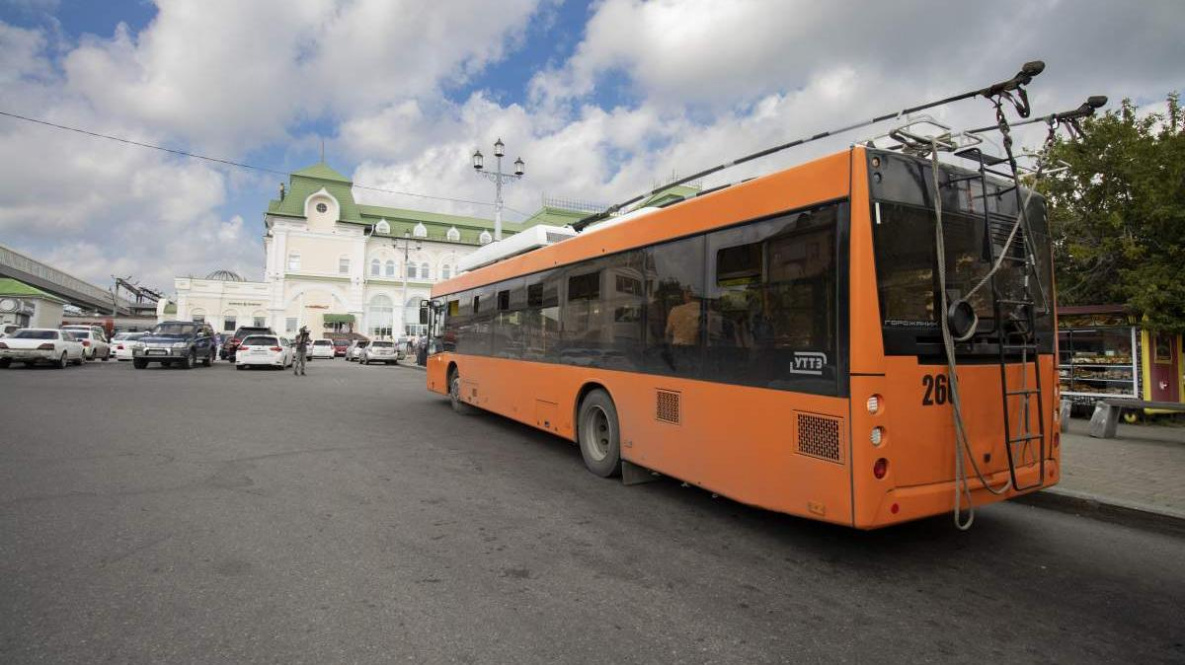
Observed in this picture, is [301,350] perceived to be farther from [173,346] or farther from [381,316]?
[381,316]

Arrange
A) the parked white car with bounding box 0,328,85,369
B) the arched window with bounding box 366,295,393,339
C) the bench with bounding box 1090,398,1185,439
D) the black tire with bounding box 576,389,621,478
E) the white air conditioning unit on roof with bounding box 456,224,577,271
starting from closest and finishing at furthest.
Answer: the black tire with bounding box 576,389,621,478, the white air conditioning unit on roof with bounding box 456,224,577,271, the bench with bounding box 1090,398,1185,439, the parked white car with bounding box 0,328,85,369, the arched window with bounding box 366,295,393,339

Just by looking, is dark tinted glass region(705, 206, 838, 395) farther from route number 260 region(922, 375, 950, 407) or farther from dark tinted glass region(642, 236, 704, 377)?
route number 260 region(922, 375, 950, 407)

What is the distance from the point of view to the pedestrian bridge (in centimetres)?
5022

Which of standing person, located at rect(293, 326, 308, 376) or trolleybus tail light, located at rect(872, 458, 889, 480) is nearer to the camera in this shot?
trolleybus tail light, located at rect(872, 458, 889, 480)

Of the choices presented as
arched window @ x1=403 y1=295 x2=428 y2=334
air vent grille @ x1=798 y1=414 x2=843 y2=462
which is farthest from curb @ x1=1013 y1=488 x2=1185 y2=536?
arched window @ x1=403 y1=295 x2=428 y2=334

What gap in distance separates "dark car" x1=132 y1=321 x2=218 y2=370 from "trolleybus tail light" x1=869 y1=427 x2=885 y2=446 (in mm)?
25008

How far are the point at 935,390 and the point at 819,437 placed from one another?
886mm

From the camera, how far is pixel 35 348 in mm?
20266

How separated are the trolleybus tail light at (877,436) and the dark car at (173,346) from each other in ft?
82.0

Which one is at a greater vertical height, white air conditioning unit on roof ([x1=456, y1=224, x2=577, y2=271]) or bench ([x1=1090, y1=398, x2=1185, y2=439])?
white air conditioning unit on roof ([x1=456, y1=224, x2=577, y2=271])

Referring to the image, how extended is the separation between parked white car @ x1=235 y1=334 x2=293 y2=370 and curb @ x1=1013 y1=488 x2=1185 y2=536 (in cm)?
2564

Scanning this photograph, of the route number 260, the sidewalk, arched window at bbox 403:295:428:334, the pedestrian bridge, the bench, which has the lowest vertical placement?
the sidewalk

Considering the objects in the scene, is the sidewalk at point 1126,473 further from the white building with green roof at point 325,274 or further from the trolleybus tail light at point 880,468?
the white building with green roof at point 325,274

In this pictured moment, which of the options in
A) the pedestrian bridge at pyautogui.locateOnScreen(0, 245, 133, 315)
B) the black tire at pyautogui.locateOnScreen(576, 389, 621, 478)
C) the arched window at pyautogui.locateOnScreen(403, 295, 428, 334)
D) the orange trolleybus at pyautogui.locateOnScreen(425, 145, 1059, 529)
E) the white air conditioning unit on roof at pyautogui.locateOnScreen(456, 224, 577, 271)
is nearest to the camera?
the orange trolleybus at pyautogui.locateOnScreen(425, 145, 1059, 529)
